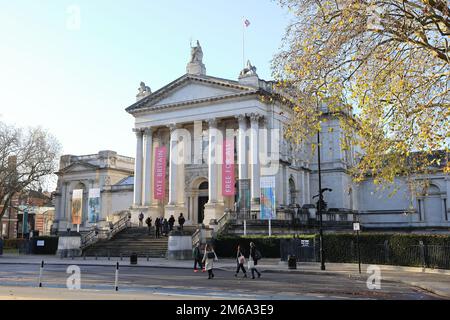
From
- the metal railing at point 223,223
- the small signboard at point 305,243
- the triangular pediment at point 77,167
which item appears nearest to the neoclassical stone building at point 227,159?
the metal railing at point 223,223

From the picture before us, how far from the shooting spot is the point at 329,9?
16.4 m

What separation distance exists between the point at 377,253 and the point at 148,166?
93.8ft

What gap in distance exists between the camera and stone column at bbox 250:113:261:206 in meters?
44.5

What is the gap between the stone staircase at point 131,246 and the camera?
37.5 meters

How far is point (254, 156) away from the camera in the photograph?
4494cm

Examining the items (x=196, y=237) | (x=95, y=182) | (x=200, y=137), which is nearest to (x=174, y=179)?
(x=200, y=137)

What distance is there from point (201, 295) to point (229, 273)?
33.6 ft

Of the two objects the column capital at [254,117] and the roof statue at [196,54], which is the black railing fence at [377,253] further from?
the roof statue at [196,54]

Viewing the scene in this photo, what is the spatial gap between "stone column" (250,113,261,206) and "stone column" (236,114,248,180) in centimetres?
Answer: 67

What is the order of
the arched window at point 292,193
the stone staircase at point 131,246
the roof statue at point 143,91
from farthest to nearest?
the roof statue at point 143,91, the arched window at point 292,193, the stone staircase at point 131,246

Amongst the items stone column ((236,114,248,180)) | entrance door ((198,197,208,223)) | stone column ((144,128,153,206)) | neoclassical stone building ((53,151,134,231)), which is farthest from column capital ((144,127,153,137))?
neoclassical stone building ((53,151,134,231))

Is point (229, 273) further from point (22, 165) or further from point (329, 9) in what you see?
point (22, 165)

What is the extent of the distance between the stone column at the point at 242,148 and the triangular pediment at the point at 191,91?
2639 mm

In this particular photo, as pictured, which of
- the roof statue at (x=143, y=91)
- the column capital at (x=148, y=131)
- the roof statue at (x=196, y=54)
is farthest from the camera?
the roof statue at (x=143, y=91)
